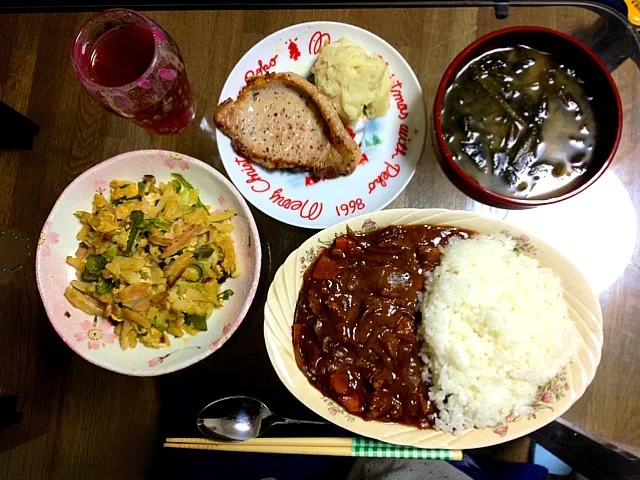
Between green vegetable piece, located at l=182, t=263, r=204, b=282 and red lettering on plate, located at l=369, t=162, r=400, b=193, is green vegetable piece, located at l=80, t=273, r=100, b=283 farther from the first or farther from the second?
red lettering on plate, located at l=369, t=162, r=400, b=193

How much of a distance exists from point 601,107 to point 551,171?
0.19 metres

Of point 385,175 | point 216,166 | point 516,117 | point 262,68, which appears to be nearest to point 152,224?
point 216,166

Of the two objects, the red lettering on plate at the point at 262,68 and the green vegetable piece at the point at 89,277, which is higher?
the red lettering on plate at the point at 262,68

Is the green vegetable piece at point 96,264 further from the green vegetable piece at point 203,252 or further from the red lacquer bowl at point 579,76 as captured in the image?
the red lacquer bowl at point 579,76

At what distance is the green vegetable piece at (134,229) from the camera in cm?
149

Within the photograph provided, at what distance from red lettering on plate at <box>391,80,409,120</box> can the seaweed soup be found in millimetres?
201

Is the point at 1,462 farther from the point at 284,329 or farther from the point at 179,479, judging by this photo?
the point at 284,329

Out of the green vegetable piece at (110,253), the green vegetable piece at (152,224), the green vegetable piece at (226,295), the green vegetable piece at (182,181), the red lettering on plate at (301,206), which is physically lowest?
the green vegetable piece at (226,295)

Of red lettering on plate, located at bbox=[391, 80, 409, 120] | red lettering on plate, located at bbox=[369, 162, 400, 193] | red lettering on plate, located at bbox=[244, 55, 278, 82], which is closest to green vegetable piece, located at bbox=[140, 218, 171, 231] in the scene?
red lettering on plate, located at bbox=[244, 55, 278, 82]

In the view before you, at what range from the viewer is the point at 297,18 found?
1.60m

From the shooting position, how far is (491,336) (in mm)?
1337

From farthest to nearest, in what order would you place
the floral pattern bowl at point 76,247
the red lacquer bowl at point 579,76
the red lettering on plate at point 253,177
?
1. the red lettering on plate at point 253,177
2. the floral pattern bowl at point 76,247
3. the red lacquer bowl at point 579,76

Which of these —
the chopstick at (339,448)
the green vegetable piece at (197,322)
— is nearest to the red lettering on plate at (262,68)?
the green vegetable piece at (197,322)

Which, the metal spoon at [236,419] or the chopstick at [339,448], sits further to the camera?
the metal spoon at [236,419]
